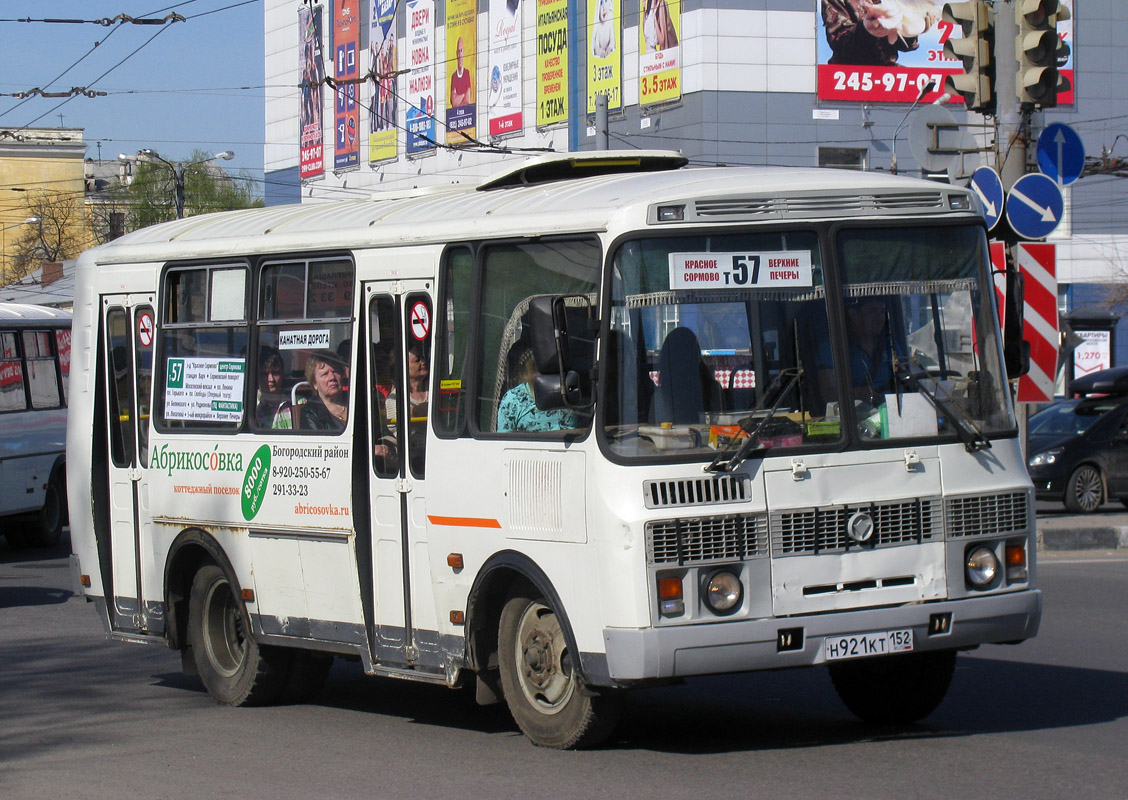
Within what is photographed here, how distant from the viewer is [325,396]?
899 cm

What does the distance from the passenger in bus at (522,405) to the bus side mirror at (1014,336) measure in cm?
220

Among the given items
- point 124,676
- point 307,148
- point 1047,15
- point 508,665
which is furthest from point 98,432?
point 307,148

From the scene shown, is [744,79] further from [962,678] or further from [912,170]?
[962,678]

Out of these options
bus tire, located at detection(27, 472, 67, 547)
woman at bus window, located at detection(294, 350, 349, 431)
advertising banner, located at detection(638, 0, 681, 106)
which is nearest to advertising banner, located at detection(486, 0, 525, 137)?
advertising banner, located at detection(638, 0, 681, 106)

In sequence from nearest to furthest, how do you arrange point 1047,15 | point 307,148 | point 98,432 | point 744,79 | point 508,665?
point 508,665, point 98,432, point 1047,15, point 744,79, point 307,148

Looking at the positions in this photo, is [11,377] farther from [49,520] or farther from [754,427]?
[754,427]

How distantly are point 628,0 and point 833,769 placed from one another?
44.2m

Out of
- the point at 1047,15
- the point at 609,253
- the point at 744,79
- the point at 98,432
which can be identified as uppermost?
the point at 744,79

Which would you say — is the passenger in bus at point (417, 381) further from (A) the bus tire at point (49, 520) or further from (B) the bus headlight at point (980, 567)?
(A) the bus tire at point (49, 520)

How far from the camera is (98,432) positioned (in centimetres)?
1055

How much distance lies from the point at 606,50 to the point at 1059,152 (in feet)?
115

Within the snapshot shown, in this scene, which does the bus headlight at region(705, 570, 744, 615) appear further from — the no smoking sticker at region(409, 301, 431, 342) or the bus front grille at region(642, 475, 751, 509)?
the no smoking sticker at region(409, 301, 431, 342)

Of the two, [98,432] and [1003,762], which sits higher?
[98,432]

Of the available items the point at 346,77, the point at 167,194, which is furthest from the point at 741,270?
the point at 167,194
